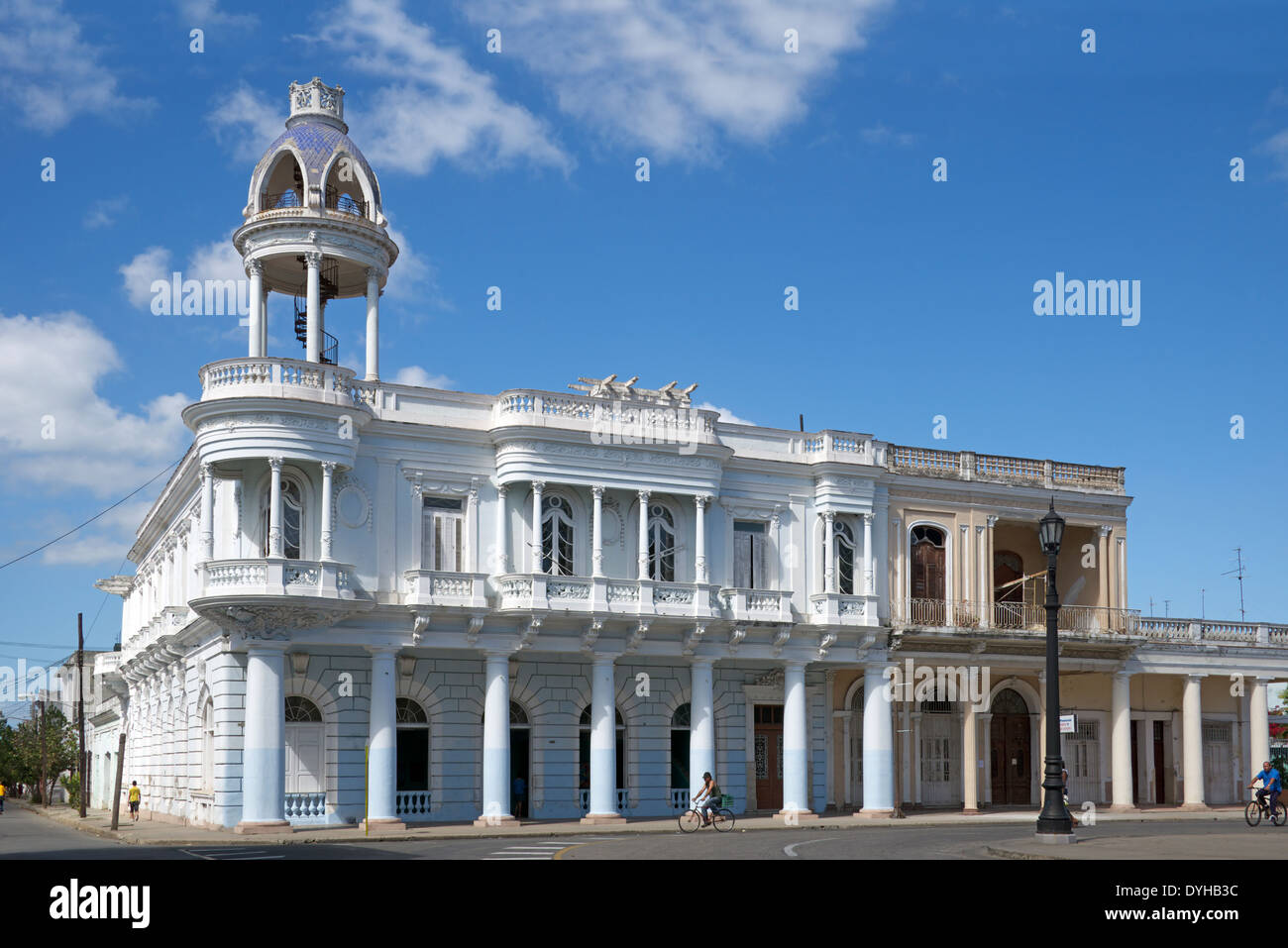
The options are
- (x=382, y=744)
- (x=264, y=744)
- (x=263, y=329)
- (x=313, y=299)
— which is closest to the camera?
(x=264, y=744)

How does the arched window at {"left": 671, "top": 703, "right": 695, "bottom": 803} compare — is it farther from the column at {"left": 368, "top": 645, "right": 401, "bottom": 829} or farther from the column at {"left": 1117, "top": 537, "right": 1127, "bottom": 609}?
the column at {"left": 1117, "top": 537, "right": 1127, "bottom": 609}

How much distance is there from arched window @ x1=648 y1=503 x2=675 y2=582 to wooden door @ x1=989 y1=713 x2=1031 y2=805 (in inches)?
516

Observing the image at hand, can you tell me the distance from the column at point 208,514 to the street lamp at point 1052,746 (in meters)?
18.9

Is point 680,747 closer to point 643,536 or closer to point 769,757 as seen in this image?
point 769,757

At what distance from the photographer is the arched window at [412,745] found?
1411 inches

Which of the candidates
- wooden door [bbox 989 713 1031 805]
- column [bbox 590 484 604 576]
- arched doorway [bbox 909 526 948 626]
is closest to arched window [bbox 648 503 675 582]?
column [bbox 590 484 604 576]

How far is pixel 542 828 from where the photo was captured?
33.9 m

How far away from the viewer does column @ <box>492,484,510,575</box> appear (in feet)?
118

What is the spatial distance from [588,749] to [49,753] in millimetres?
60621

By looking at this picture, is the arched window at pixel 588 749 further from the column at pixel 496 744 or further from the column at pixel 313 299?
the column at pixel 313 299

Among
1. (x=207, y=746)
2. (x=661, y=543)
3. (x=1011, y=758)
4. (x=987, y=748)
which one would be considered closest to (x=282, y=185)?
(x=661, y=543)

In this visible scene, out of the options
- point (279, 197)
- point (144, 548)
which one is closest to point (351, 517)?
point (279, 197)

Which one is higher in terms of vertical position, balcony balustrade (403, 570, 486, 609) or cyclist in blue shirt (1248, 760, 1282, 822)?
balcony balustrade (403, 570, 486, 609)
